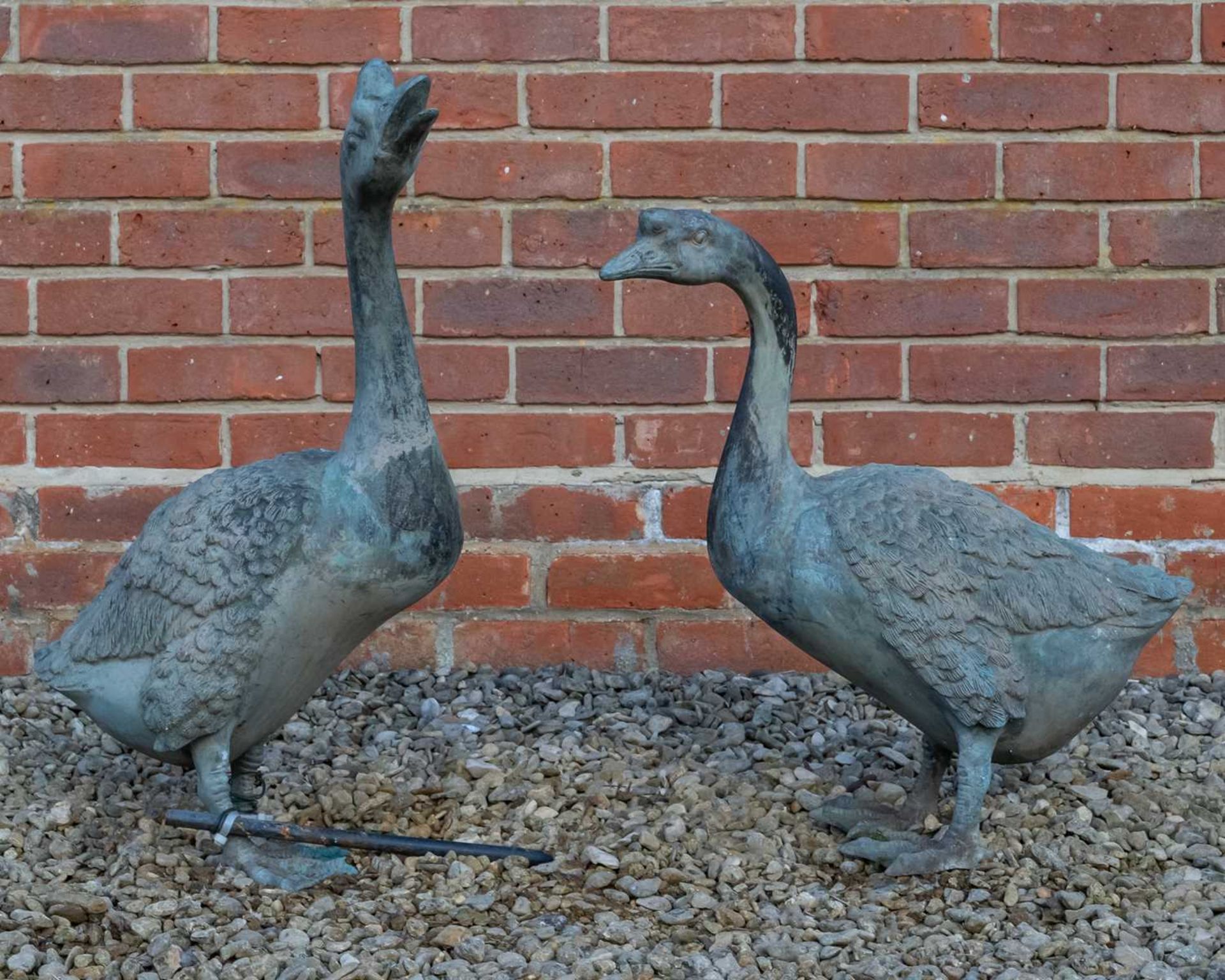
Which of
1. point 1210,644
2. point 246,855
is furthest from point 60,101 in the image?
point 1210,644

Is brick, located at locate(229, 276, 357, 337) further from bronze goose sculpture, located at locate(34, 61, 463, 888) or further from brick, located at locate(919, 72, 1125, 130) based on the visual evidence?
brick, located at locate(919, 72, 1125, 130)

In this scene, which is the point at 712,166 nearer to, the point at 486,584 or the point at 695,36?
the point at 695,36

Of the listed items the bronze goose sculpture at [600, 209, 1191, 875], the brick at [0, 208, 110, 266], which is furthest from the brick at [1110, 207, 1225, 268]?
the brick at [0, 208, 110, 266]

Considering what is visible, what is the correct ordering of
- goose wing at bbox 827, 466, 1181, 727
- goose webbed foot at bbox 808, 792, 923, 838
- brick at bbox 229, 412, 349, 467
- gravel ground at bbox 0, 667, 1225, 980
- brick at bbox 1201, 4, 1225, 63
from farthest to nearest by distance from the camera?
1. brick at bbox 229, 412, 349, 467
2. brick at bbox 1201, 4, 1225, 63
3. goose webbed foot at bbox 808, 792, 923, 838
4. goose wing at bbox 827, 466, 1181, 727
5. gravel ground at bbox 0, 667, 1225, 980

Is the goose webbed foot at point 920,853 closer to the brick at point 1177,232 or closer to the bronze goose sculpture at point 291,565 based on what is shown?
the bronze goose sculpture at point 291,565

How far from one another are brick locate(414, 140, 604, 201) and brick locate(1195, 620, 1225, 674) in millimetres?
1800

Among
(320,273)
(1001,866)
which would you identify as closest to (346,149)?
(320,273)

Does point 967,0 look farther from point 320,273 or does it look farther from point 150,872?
point 150,872

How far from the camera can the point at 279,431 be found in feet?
12.2

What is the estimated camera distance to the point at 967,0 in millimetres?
3613

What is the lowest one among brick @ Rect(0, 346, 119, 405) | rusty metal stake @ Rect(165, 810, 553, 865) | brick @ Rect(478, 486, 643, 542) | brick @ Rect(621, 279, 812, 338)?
rusty metal stake @ Rect(165, 810, 553, 865)

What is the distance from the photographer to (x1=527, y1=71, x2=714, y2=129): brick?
3.64 metres

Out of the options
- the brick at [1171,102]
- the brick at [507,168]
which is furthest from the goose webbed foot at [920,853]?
the brick at [1171,102]

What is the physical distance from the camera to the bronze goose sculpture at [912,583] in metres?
2.62
